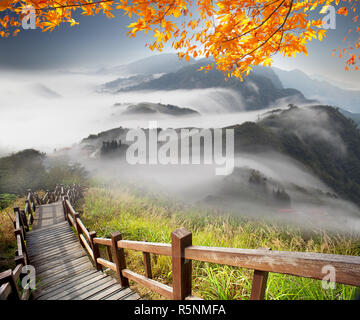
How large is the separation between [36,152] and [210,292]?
1895 cm

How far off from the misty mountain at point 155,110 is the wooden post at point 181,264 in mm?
22370

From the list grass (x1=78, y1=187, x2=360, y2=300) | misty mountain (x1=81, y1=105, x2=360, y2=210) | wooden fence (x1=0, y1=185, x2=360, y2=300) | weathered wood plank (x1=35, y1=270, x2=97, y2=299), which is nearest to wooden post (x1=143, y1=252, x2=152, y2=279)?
wooden fence (x1=0, y1=185, x2=360, y2=300)

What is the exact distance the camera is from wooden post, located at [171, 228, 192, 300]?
1517 mm

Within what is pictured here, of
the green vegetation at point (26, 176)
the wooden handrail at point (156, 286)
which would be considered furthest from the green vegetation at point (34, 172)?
the wooden handrail at point (156, 286)

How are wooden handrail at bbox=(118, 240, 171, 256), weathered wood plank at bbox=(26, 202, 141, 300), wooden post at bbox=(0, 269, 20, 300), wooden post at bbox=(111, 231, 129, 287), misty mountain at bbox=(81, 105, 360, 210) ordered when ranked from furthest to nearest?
misty mountain at bbox=(81, 105, 360, 210), weathered wood plank at bbox=(26, 202, 141, 300), wooden post at bbox=(111, 231, 129, 287), wooden post at bbox=(0, 269, 20, 300), wooden handrail at bbox=(118, 240, 171, 256)

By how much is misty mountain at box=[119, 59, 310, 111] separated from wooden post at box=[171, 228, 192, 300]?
2557 cm

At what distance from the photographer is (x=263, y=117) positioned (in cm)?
4678

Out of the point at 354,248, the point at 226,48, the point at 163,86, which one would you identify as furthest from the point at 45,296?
the point at 163,86

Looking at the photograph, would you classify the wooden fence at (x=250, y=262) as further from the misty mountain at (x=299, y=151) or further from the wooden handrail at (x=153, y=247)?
the misty mountain at (x=299, y=151)

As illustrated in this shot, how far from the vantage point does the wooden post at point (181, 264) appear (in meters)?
1.52

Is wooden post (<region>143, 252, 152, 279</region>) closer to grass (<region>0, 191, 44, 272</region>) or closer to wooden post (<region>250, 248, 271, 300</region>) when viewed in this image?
wooden post (<region>250, 248, 271, 300</region>)

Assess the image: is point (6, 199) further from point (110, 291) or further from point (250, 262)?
point (250, 262)

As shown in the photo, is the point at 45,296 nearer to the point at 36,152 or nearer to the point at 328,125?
the point at 36,152
